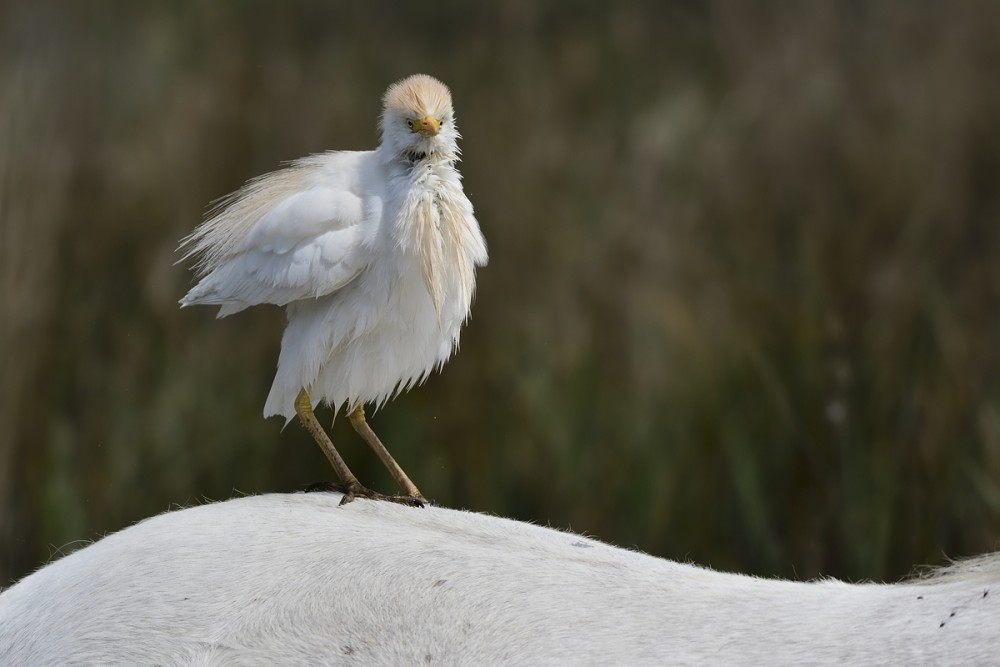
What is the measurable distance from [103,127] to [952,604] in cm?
424

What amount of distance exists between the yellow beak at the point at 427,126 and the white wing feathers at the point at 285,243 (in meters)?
0.16

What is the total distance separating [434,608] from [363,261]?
2.47 ft

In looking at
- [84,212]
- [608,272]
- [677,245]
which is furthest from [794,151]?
[84,212]

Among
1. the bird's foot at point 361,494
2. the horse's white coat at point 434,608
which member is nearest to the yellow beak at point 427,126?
the bird's foot at point 361,494

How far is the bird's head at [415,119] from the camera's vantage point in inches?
79.5

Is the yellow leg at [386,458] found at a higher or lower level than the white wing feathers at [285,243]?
lower

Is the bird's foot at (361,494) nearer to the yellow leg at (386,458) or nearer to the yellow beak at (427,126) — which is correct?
the yellow leg at (386,458)

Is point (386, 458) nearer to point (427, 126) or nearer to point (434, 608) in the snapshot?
point (427, 126)

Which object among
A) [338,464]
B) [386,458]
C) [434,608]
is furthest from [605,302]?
[434,608]

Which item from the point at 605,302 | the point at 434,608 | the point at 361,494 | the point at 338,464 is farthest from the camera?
the point at 605,302

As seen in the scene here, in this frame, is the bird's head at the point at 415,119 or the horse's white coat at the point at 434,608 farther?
the bird's head at the point at 415,119

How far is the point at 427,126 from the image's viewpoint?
201 cm

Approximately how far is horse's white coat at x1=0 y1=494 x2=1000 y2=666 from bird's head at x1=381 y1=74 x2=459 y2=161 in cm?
76

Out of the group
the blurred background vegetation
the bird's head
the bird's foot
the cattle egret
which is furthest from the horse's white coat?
the blurred background vegetation
